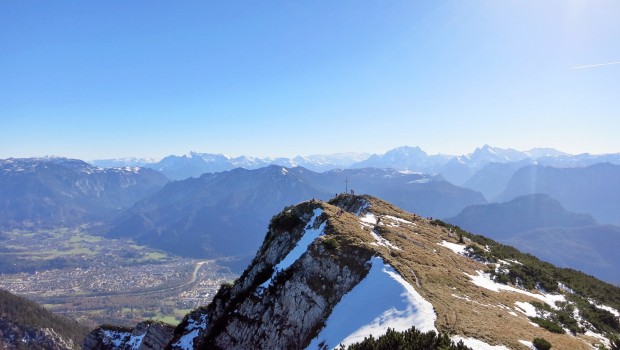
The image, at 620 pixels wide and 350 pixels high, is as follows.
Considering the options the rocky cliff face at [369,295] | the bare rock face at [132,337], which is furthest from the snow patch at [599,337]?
the bare rock face at [132,337]

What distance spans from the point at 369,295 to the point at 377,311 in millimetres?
2482

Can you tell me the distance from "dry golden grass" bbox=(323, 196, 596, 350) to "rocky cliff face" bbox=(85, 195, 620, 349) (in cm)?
12

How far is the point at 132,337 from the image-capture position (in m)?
66.5

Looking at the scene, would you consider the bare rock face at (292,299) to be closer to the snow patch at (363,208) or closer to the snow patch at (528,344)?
the snow patch at (528,344)

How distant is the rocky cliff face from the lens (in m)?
26.2

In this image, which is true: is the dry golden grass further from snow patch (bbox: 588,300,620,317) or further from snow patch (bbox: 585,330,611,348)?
snow patch (bbox: 588,300,620,317)

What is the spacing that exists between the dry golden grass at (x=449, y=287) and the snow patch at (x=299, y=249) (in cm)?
190

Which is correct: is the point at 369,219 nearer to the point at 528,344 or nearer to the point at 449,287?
the point at 449,287

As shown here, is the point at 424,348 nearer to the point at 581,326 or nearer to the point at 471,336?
the point at 471,336

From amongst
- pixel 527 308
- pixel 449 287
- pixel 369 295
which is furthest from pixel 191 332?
pixel 527 308

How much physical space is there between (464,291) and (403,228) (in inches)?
664

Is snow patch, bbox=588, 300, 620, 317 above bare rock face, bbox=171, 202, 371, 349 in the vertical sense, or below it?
below

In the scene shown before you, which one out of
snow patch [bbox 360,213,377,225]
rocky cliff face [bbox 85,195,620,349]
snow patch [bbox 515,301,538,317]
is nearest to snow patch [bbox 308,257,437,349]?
rocky cliff face [bbox 85,195,620,349]

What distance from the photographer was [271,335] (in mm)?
32062
